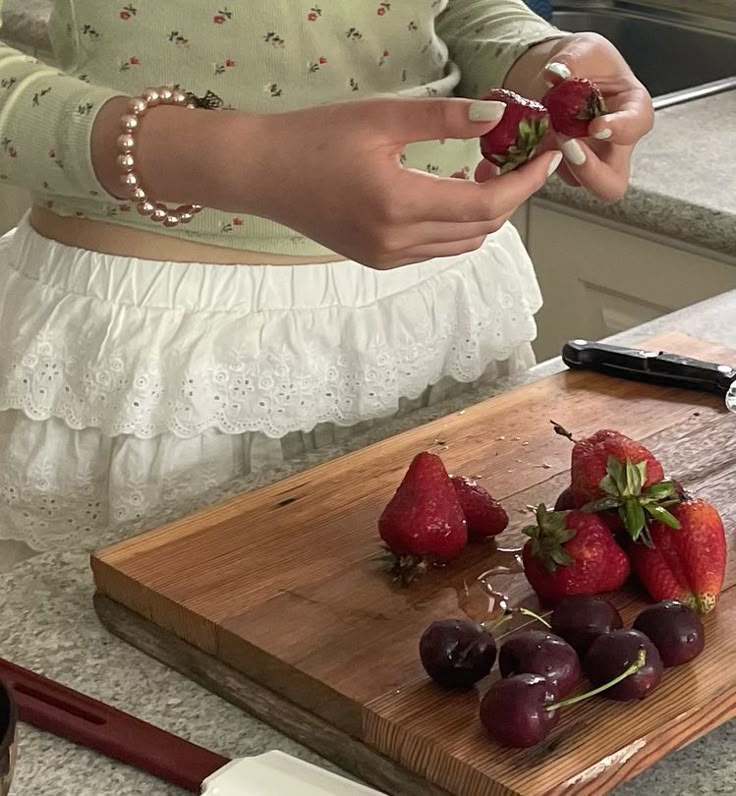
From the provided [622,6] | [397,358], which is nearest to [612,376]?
[397,358]

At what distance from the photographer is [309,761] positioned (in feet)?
2.50

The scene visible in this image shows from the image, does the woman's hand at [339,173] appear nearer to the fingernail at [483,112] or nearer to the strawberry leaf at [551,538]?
the fingernail at [483,112]

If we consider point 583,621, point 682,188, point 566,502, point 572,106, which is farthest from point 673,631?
point 682,188

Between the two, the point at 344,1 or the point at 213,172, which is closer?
the point at 213,172

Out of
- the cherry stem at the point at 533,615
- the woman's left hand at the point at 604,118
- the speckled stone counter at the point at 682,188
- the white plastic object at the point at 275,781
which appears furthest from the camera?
the speckled stone counter at the point at 682,188

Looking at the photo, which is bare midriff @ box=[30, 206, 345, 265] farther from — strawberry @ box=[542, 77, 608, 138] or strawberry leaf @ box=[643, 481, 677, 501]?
strawberry leaf @ box=[643, 481, 677, 501]

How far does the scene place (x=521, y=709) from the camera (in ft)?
2.26

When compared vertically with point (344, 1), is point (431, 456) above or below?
below

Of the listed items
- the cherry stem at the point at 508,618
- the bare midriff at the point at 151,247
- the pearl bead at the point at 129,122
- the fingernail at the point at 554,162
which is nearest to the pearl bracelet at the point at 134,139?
the pearl bead at the point at 129,122

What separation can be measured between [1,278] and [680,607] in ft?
2.13

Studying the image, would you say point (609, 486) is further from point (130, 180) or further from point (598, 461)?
point (130, 180)

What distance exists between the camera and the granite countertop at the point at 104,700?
735 mm

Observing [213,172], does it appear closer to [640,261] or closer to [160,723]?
[160,723]

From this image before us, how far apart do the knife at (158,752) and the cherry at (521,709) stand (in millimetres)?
66
